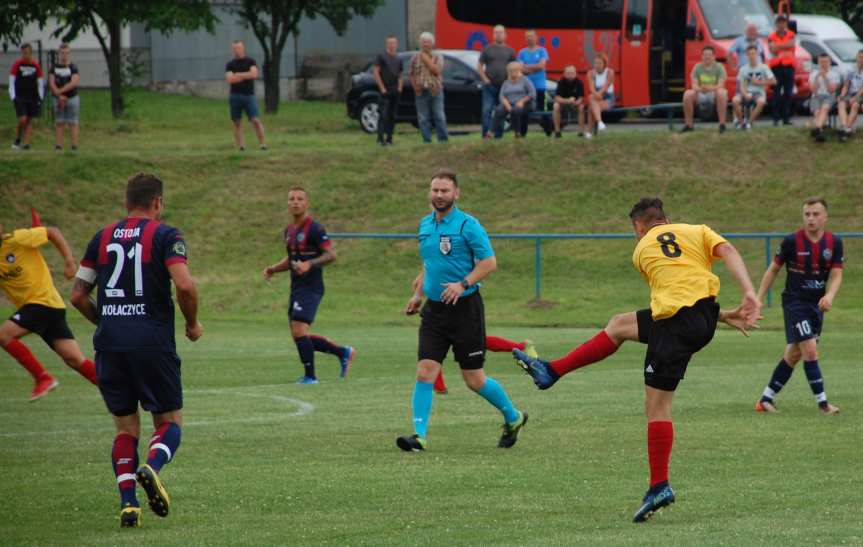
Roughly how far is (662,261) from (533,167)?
72.6ft

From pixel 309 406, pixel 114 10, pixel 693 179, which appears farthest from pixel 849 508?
pixel 114 10

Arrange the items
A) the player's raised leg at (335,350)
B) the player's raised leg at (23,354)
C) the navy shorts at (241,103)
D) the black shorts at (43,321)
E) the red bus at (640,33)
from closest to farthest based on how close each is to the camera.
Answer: the black shorts at (43,321)
the player's raised leg at (23,354)
the player's raised leg at (335,350)
the navy shorts at (241,103)
the red bus at (640,33)

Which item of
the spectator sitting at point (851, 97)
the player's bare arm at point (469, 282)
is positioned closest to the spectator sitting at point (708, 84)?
the spectator sitting at point (851, 97)

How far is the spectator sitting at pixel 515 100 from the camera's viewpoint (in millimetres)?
29031

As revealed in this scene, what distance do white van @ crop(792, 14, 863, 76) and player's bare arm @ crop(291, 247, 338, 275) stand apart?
79.2 ft

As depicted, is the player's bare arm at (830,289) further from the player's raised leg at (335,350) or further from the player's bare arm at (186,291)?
the player's bare arm at (186,291)

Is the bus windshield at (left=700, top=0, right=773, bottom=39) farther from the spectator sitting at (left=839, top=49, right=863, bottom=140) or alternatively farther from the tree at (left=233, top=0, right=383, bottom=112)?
the tree at (left=233, top=0, right=383, bottom=112)

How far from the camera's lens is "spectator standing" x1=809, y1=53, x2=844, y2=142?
2900 centimetres

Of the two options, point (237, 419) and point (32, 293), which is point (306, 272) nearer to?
point (237, 419)

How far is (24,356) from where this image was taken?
14805 mm

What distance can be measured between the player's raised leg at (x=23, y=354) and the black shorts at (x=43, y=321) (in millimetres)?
108

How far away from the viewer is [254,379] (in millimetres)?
17047

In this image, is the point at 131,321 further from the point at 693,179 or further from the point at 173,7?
the point at 173,7

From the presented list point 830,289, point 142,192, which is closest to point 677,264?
point 142,192
